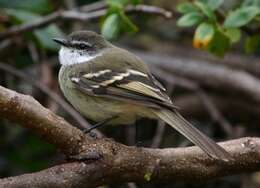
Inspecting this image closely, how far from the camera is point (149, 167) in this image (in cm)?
306

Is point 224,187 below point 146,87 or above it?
below

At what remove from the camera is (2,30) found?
505 centimetres

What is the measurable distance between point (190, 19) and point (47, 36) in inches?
54.9

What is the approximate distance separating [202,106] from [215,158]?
276cm

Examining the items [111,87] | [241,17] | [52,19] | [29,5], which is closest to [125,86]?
[111,87]

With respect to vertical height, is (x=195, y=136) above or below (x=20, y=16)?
below

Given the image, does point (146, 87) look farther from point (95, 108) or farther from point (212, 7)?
point (212, 7)

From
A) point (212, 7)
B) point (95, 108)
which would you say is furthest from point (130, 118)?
point (212, 7)

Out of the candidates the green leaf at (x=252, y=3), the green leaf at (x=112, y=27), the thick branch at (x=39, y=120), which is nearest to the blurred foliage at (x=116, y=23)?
the green leaf at (x=112, y=27)

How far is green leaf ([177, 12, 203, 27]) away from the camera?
409 cm

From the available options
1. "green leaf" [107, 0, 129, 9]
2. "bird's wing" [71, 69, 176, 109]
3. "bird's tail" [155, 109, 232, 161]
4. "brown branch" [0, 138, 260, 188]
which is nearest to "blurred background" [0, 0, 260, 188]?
"green leaf" [107, 0, 129, 9]

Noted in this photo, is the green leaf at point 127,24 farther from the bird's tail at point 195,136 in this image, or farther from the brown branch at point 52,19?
the bird's tail at point 195,136

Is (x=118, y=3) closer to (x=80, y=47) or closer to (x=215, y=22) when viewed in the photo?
(x=80, y=47)

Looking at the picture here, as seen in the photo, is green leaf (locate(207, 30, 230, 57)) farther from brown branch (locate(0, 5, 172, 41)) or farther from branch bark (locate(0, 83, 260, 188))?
branch bark (locate(0, 83, 260, 188))
